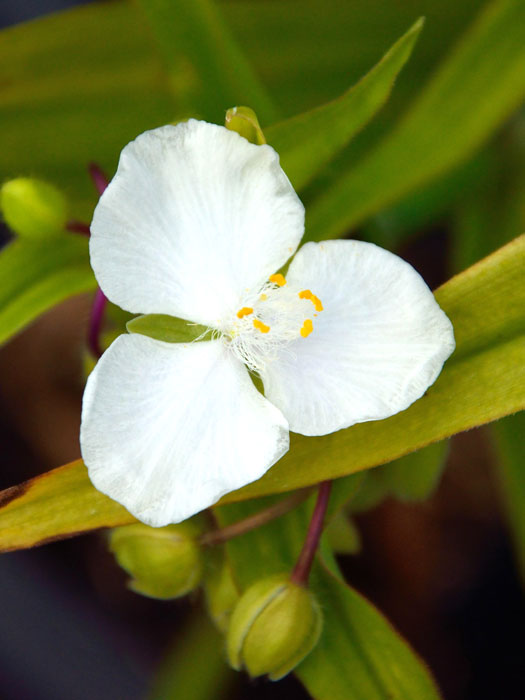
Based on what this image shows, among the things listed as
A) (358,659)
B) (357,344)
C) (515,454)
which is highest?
(357,344)

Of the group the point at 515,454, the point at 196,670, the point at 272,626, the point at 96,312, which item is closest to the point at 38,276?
the point at 96,312

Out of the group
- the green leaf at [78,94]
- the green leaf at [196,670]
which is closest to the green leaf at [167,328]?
the green leaf at [78,94]

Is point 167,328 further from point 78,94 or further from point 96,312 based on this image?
point 78,94

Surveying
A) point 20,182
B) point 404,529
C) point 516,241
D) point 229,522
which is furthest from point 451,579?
point 20,182

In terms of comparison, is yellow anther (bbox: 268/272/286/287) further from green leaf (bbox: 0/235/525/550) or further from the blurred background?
the blurred background

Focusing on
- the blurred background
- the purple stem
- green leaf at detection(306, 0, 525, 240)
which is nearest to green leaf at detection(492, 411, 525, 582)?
the blurred background

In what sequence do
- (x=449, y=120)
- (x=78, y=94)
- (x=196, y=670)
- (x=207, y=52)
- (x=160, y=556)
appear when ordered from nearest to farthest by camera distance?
(x=160, y=556), (x=207, y=52), (x=449, y=120), (x=78, y=94), (x=196, y=670)

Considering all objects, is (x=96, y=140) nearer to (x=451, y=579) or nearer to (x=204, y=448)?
(x=204, y=448)
